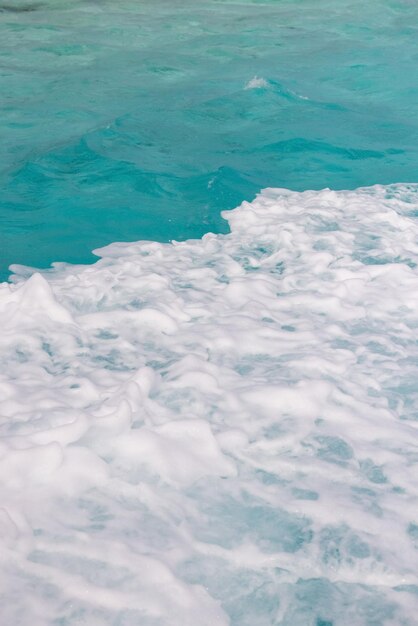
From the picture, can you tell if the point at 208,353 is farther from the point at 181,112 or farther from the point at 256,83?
the point at 256,83

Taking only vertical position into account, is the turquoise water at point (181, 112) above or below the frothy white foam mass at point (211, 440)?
above

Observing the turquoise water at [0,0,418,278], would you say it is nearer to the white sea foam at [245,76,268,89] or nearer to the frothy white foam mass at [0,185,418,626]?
the white sea foam at [245,76,268,89]

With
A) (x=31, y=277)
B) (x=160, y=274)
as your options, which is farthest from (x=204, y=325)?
(x=31, y=277)

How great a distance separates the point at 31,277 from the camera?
141 inches

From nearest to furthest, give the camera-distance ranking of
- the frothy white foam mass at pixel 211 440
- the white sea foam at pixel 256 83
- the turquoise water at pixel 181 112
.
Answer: the frothy white foam mass at pixel 211 440 → the turquoise water at pixel 181 112 → the white sea foam at pixel 256 83

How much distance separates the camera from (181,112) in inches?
249

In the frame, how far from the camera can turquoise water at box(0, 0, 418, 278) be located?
15.5 feet

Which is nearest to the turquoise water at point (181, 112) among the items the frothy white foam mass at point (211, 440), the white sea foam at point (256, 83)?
the white sea foam at point (256, 83)

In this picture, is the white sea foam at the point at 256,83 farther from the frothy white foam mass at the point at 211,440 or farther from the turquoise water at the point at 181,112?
the frothy white foam mass at the point at 211,440

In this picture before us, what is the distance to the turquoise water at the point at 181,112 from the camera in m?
4.72

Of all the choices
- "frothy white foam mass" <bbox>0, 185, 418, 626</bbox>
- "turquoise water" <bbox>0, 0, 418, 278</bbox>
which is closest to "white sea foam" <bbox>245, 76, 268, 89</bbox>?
"turquoise water" <bbox>0, 0, 418, 278</bbox>

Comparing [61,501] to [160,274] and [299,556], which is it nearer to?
[299,556]

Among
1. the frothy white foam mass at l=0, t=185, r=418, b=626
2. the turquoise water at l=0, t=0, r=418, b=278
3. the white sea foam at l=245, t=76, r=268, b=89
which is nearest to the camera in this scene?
the frothy white foam mass at l=0, t=185, r=418, b=626

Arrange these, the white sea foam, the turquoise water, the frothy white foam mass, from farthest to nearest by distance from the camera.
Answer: the white sea foam
the turquoise water
the frothy white foam mass
